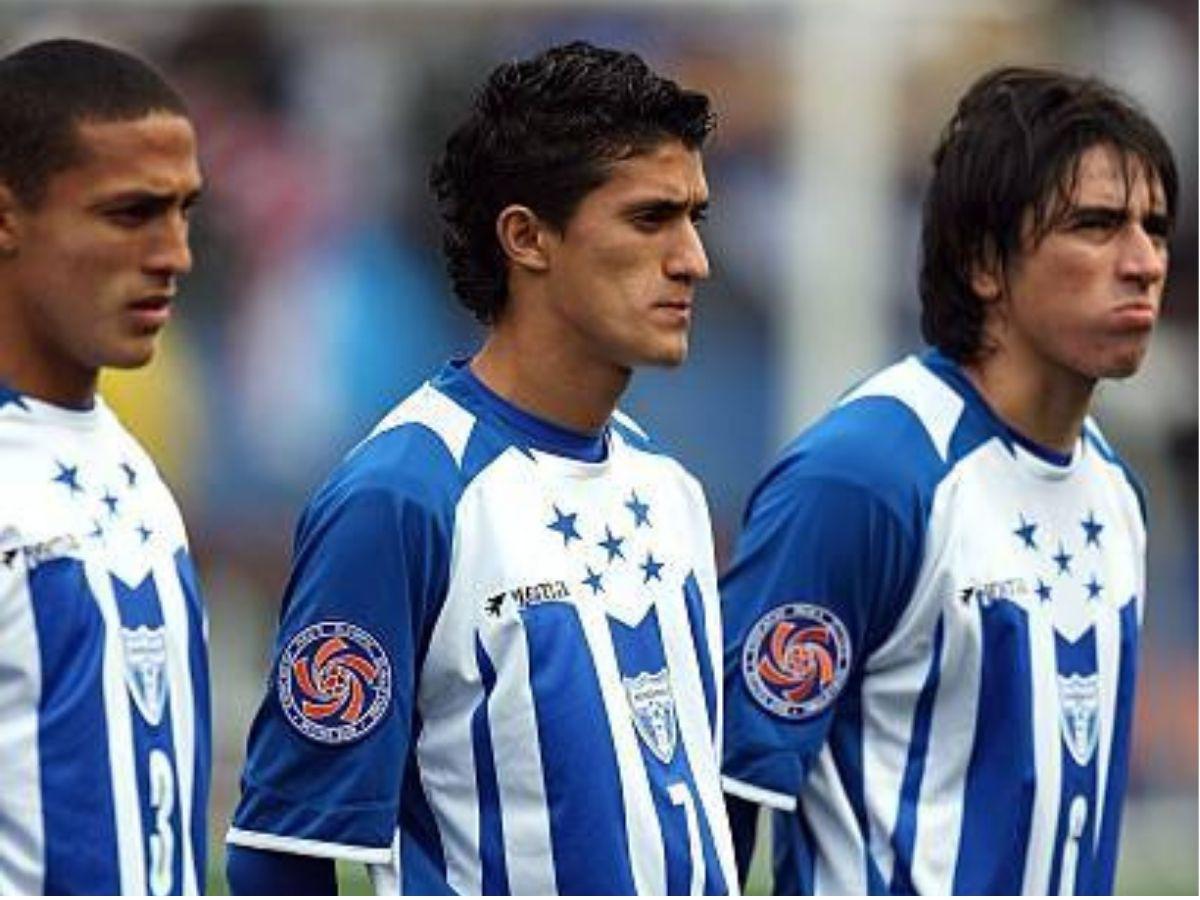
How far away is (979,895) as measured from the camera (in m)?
6.48

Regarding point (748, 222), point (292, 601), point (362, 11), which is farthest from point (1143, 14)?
point (292, 601)

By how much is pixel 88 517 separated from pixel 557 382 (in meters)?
0.76

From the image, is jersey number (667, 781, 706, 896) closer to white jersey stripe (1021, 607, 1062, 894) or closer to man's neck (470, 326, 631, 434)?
man's neck (470, 326, 631, 434)

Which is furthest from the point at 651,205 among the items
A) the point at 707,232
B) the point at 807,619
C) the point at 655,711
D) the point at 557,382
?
the point at 707,232

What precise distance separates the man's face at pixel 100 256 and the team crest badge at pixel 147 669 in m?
0.38

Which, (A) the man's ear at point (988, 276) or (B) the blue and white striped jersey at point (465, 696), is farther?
(A) the man's ear at point (988, 276)

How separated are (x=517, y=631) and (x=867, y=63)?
10.7 meters

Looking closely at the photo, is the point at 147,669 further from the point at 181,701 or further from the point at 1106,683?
the point at 1106,683

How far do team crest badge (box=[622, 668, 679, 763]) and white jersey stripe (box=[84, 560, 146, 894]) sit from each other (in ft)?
2.48

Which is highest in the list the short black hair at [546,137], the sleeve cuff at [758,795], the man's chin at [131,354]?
the short black hair at [546,137]

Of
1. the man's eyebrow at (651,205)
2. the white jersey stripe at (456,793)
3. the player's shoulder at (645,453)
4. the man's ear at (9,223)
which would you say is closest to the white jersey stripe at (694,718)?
the player's shoulder at (645,453)

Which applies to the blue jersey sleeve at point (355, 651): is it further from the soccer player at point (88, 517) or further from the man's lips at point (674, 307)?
the man's lips at point (674, 307)

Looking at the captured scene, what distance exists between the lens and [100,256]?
569cm

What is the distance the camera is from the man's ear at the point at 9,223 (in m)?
5.72
